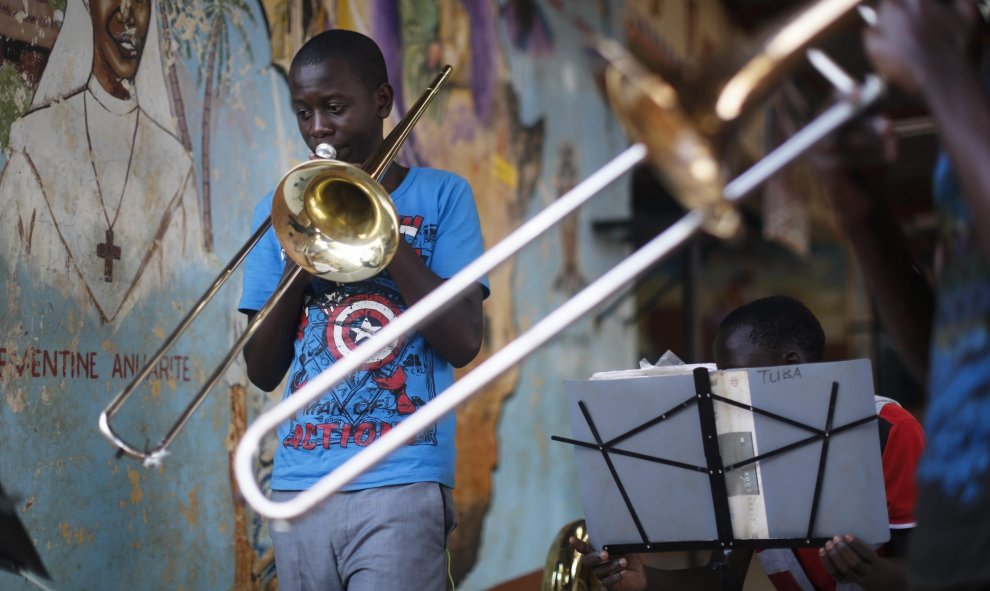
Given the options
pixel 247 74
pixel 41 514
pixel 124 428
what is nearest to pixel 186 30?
pixel 247 74

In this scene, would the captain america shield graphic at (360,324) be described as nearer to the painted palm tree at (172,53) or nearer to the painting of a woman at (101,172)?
the painting of a woman at (101,172)

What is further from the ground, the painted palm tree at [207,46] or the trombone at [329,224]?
the painted palm tree at [207,46]

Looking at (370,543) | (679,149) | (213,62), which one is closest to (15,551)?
(370,543)

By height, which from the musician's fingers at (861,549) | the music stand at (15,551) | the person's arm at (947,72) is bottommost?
the musician's fingers at (861,549)

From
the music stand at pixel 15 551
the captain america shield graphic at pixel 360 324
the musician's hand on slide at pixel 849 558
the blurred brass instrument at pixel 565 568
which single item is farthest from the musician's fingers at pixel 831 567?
the music stand at pixel 15 551

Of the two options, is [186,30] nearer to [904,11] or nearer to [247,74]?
[247,74]

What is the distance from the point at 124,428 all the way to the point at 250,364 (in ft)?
2.84

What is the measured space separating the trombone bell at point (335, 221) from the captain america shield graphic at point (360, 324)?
11 centimetres

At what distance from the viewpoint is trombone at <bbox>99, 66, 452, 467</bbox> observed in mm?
2400

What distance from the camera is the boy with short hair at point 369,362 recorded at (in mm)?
2398

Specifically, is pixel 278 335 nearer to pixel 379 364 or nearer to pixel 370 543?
pixel 379 364

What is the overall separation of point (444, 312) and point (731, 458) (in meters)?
0.88

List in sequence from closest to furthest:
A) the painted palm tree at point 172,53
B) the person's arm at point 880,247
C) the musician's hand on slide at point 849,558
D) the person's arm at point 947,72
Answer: the person's arm at point 947,72, the person's arm at point 880,247, the musician's hand on slide at point 849,558, the painted palm tree at point 172,53

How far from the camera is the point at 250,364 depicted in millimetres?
2633
